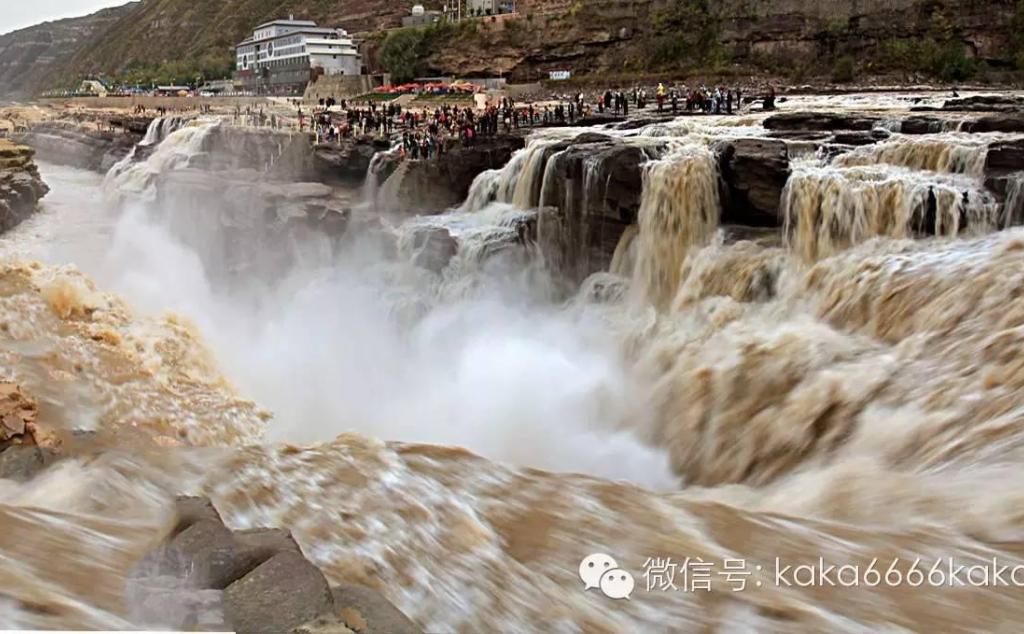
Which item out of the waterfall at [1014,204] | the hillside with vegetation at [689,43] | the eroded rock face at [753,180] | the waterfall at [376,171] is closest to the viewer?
the waterfall at [1014,204]

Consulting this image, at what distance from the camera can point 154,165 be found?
71.5ft

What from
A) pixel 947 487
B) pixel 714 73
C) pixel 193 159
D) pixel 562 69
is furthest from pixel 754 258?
pixel 562 69

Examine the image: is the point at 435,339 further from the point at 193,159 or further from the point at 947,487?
the point at 193,159

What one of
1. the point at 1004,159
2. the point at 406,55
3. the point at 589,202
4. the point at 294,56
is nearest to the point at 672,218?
the point at 589,202

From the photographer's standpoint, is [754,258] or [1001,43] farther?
[1001,43]

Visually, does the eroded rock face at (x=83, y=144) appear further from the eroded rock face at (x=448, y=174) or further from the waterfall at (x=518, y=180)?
the waterfall at (x=518, y=180)

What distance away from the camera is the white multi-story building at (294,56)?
4588cm

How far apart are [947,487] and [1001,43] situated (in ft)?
105

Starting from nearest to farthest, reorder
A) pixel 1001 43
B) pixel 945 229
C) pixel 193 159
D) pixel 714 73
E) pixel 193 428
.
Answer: pixel 193 428 → pixel 945 229 → pixel 193 159 → pixel 1001 43 → pixel 714 73

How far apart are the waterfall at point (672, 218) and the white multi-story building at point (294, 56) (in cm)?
3843

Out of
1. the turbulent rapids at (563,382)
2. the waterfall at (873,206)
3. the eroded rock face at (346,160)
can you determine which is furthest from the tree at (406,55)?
the waterfall at (873,206)

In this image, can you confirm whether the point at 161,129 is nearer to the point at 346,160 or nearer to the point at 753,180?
the point at 346,160

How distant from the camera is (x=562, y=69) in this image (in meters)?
40.2

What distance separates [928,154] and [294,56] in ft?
145
